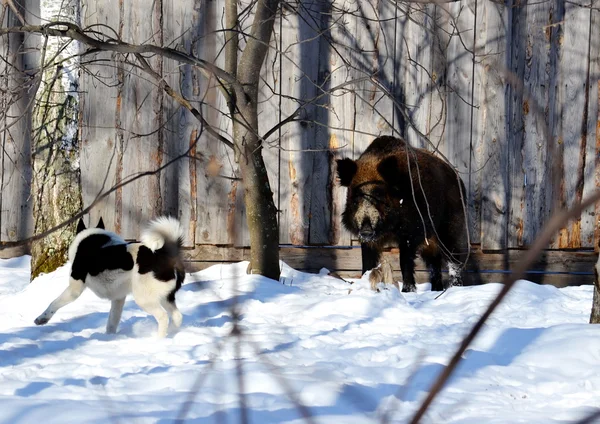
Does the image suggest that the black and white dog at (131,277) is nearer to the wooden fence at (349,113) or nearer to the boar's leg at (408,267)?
the wooden fence at (349,113)

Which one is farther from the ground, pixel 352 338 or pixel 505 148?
pixel 505 148

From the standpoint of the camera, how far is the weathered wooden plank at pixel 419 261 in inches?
298

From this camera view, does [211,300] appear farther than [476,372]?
Yes

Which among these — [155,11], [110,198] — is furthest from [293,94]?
[110,198]

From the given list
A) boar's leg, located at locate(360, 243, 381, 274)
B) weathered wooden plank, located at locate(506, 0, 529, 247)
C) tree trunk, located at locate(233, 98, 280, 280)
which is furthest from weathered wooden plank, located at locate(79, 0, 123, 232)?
weathered wooden plank, located at locate(506, 0, 529, 247)

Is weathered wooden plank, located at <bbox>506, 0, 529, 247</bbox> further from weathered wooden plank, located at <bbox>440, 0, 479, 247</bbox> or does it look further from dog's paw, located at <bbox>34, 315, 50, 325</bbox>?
dog's paw, located at <bbox>34, 315, 50, 325</bbox>

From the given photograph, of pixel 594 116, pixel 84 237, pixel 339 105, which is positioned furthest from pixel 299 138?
pixel 594 116

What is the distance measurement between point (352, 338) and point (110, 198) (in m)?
3.47

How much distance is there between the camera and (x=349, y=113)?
7.58 meters

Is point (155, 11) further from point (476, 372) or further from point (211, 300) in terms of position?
point (476, 372)

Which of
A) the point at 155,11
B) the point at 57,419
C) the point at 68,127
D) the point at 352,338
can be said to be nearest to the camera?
the point at 57,419

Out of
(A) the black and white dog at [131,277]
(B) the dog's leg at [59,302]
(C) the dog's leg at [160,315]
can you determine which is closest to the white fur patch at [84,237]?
(A) the black and white dog at [131,277]

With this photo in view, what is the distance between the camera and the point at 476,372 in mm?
4211

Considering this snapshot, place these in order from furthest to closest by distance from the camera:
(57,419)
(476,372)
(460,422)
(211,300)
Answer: (211,300) < (476,372) < (460,422) < (57,419)
